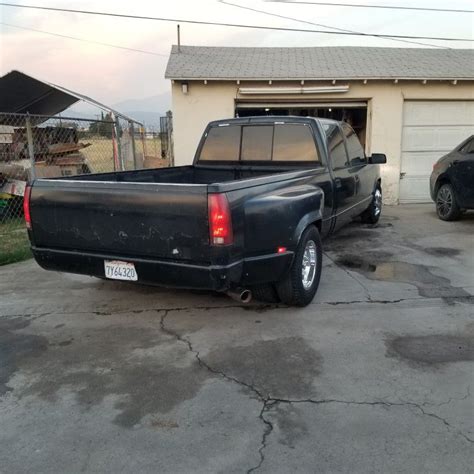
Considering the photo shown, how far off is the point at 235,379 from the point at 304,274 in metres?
1.76

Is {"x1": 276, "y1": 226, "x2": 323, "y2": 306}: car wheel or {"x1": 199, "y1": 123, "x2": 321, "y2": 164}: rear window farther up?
{"x1": 199, "y1": 123, "x2": 321, "y2": 164}: rear window

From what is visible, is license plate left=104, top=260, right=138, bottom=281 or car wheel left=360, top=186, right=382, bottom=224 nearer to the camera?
license plate left=104, top=260, right=138, bottom=281

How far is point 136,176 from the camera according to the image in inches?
224

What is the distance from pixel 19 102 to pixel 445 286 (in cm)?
1120

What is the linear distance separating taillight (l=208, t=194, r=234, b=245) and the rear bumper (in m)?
0.22

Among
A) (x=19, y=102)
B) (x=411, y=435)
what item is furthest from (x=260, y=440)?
(x=19, y=102)

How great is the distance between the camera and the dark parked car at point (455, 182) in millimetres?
8609

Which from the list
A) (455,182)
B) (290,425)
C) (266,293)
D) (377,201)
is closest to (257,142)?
(266,293)

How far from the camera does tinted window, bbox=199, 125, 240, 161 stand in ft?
20.9

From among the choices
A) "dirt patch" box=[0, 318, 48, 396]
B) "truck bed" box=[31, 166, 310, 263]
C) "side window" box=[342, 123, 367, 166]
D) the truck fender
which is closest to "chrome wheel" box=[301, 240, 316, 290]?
the truck fender

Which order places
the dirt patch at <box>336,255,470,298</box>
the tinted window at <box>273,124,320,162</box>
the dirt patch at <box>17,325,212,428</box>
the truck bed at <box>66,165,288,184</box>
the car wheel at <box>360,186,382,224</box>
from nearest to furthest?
the dirt patch at <box>17,325,212,428</box>, the dirt patch at <box>336,255,470,298</box>, the truck bed at <box>66,165,288,184</box>, the tinted window at <box>273,124,320,162</box>, the car wheel at <box>360,186,382,224</box>

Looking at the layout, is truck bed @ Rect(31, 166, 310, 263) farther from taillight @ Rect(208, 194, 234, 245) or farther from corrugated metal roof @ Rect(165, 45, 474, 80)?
corrugated metal roof @ Rect(165, 45, 474, 80)

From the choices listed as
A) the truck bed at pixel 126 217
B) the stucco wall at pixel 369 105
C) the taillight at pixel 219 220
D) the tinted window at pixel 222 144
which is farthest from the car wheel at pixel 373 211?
the taillight at pixel 219 220

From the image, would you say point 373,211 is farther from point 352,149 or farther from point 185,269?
point 185,269
